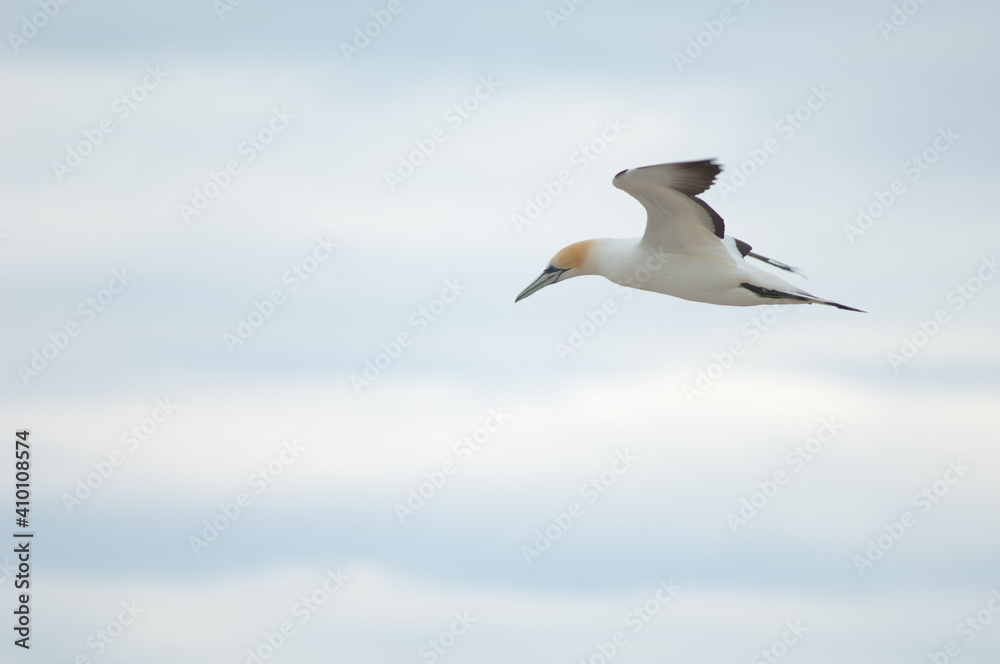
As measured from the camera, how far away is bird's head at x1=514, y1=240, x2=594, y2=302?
66.8 ft

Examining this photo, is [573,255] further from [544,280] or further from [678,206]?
[678,206]

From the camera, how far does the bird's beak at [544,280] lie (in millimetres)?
20781

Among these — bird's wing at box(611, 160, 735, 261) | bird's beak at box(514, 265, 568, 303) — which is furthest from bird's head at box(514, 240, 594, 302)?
bird's wing at box(611, 160, 735, 261)

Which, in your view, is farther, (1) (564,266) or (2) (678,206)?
(1) (564,266)

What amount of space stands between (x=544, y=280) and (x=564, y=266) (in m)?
0.42

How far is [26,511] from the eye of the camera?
856 inches

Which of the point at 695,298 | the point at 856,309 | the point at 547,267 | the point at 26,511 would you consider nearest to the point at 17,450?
the point at 26,511

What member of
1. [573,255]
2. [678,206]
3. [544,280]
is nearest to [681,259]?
[678,206]

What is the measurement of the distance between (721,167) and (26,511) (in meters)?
9.91

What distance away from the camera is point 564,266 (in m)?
20.6

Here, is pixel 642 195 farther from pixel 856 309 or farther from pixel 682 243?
pixel 856 309

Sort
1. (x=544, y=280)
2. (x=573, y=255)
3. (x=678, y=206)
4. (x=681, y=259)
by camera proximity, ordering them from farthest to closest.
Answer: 1. (x=544, y=280)
2. (x=573, y=255)
3. (x=681, y=259)
4. (x=678, y=206)

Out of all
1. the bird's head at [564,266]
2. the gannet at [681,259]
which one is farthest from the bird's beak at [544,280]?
the gannet at [681,259]

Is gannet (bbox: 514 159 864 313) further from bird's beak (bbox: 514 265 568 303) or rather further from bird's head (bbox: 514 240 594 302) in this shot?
bird's beak (bbox: 514 265 568 303)
